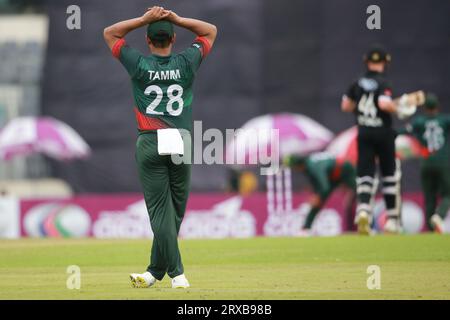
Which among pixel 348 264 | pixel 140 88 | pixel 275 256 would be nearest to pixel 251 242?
pixel 275 256

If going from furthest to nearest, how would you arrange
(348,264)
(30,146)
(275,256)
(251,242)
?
(30,146) < (251,242) < (275,256) < (348,264)

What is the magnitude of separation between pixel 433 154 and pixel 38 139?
43.9 ft

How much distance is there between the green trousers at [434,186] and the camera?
23547 mm

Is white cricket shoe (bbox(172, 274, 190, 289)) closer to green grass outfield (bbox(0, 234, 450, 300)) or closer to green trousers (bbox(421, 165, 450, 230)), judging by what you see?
green grass outfield (bbox(0, 234, 450, 300))

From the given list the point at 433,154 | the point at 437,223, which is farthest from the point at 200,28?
the point at 433,154

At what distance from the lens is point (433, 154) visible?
23844 mm

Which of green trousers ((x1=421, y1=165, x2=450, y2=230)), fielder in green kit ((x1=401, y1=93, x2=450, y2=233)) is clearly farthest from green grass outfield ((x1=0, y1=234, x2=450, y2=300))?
fielder in green kit ((x1=401, y1=93, x2=450, y2=233))

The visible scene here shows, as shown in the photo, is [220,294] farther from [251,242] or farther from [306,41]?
[306,41]

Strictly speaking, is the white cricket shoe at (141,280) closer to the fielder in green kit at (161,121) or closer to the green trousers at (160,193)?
the fielder in green kit at (161,121)

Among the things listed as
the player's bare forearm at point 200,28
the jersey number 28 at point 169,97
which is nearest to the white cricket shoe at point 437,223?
the player's bare forearm at point 200,28

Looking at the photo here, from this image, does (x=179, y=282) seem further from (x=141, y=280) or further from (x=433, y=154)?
(x=433, y=154)

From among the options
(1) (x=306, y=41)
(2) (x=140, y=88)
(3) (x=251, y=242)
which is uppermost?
(1) (x=306, y=41)

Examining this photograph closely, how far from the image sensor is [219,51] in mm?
35688

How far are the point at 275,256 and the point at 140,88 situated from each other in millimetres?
5326
